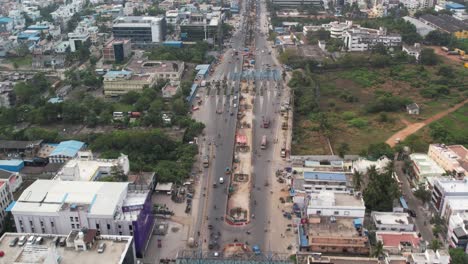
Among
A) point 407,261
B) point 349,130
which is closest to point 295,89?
point 349,130

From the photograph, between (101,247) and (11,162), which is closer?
(101,247)

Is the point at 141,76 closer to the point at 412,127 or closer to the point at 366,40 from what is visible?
the point at 412,127

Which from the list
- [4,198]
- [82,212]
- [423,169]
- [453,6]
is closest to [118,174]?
[82,212]

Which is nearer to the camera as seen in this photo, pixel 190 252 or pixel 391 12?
pixel 190 252

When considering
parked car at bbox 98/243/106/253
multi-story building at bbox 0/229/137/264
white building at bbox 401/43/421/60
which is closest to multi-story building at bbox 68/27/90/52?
white building at bbox 401/43/421/60

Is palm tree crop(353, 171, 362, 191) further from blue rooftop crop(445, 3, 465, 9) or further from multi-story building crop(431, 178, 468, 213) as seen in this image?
blue rooftop crop(445, 3, 465, 9)

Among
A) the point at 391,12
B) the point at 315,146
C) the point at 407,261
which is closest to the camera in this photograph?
the point at 407,261

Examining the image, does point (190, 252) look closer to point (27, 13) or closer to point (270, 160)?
point (270, 160)

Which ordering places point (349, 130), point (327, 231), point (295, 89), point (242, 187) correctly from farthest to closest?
point (295, 89) → point (349, 130) → point (242, 187) → point (327, 231)
